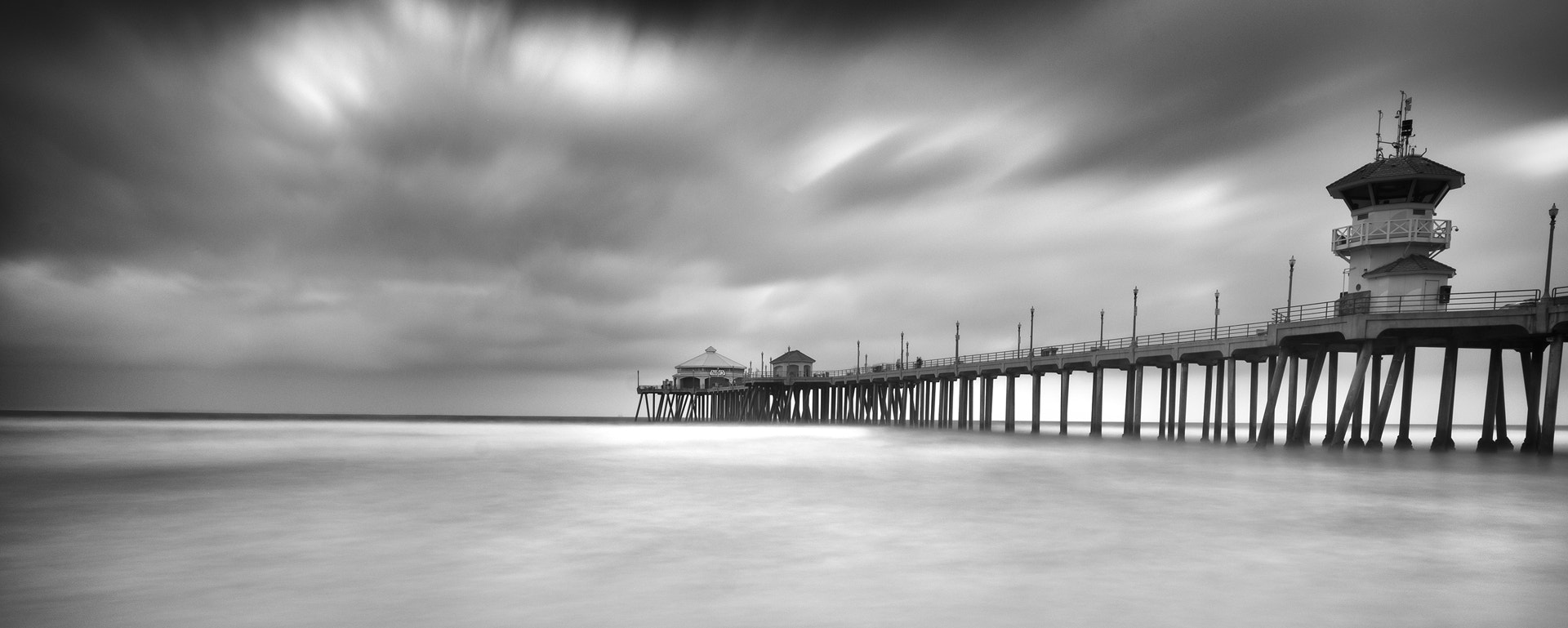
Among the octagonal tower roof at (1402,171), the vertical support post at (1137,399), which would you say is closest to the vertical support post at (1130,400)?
the vertical support post at (1137,399)

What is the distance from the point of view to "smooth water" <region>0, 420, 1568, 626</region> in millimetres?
8547

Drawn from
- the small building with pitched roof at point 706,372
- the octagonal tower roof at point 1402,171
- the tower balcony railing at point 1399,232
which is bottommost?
the small building with pitched roof at point 706,372

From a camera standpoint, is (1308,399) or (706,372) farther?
(706,372)

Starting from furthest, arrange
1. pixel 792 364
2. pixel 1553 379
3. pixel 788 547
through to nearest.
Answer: pixel 792 364, pixel 1553 379, pixel 788 547

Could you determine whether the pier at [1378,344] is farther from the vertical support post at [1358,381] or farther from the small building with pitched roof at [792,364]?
the small building with pitched roof at [792,364]

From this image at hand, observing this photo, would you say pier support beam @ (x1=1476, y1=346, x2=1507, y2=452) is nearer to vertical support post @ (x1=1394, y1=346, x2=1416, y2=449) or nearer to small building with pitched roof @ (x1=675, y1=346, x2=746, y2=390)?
vertical support post @ (x1=1394, y1=346, x2=1416, y2=449)

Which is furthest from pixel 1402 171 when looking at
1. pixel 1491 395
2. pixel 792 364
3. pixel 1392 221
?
pixel 792 364

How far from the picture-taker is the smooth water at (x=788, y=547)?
8547 mm

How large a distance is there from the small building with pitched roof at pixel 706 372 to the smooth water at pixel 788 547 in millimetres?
90470

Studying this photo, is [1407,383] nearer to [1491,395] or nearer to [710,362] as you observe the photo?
[1491,395]

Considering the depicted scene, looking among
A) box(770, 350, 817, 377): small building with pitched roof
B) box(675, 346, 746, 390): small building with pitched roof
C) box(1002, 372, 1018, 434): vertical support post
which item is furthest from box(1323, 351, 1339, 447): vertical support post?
box(675, 346, 746, 390): small building with pitched roof

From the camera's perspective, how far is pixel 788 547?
12.0 metres

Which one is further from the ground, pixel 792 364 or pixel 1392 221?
pixel 1392 221

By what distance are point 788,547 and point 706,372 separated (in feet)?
356
